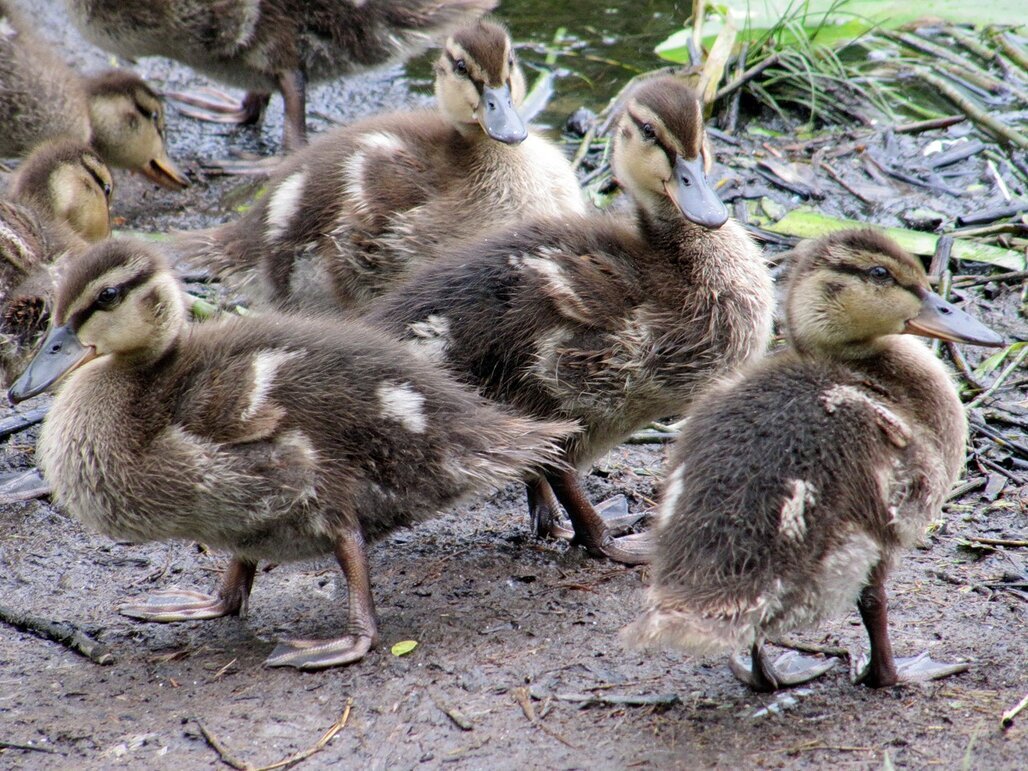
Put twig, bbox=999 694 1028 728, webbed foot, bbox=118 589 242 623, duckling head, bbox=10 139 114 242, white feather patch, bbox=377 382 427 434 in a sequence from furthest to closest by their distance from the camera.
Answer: duckling head, bbox=10 139 114 242, webbed foot, bbox=118 589 242 623, white feather patch, bbox=377 382 427 434, twig, bbox=999 694 1028 728

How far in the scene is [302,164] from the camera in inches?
170

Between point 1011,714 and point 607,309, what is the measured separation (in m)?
1.41

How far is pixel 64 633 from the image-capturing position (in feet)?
10.8

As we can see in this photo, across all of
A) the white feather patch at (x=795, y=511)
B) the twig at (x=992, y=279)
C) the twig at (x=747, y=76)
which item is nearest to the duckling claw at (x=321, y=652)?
the white feather patch at (x=795, y=511)

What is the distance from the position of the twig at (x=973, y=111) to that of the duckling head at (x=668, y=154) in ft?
7.84

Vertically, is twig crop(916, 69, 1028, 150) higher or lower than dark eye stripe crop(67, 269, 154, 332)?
lower

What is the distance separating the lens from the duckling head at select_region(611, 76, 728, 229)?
148 inches

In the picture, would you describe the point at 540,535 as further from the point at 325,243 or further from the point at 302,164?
the point at 302,164

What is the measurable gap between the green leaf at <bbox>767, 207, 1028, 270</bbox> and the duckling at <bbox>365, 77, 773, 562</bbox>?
1193 millimetres

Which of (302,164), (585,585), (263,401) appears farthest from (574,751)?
(302,164)

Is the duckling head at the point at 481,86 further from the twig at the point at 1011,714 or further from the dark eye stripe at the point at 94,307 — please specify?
the twig at the point at 1011,714

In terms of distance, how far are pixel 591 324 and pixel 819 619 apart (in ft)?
3.41

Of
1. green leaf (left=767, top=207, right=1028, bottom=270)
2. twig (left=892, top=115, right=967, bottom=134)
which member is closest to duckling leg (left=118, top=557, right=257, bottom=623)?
green leaf (left=767, top=207, right=1028, bottom=270)

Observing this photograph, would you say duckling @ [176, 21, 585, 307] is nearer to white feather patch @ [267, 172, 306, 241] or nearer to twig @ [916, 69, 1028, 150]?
white feather patch @ [267, 172, 306, 241]
